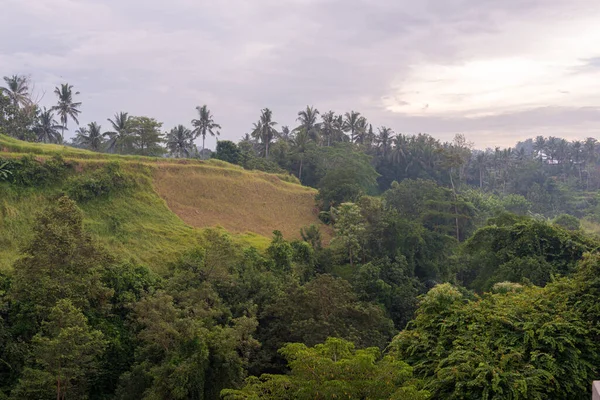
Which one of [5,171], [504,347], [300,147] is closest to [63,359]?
[504,347]

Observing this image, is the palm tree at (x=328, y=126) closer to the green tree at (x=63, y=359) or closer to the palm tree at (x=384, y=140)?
the palm tree at (x=384, y=140)

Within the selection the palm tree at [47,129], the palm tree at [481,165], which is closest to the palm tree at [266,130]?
the palm tree at [47,129]

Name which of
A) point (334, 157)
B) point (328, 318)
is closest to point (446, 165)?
point (334, 157)

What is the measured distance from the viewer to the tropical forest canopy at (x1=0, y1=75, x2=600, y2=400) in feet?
32.7

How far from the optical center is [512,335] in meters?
11.2

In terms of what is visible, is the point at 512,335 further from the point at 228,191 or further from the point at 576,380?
the point at 228,191

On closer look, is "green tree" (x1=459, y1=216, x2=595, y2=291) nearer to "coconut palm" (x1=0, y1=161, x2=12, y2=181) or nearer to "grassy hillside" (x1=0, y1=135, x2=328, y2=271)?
"grassy hillside" (x1=0, y1=135, x2=328, y2=271)

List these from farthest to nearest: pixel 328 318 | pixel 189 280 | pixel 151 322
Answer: pixel 189 280 → pixel 328 318 → pixel 151 322

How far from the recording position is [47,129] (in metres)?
43.6

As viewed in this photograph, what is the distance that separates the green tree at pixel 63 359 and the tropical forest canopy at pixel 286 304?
0.17ft

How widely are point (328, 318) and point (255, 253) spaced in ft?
28.3

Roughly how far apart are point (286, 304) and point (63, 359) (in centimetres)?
836

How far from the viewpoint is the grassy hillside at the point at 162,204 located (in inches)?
920

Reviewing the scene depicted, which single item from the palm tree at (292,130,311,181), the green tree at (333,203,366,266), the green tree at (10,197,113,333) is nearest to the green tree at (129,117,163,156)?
the palm tree at (292,130,311,181)
